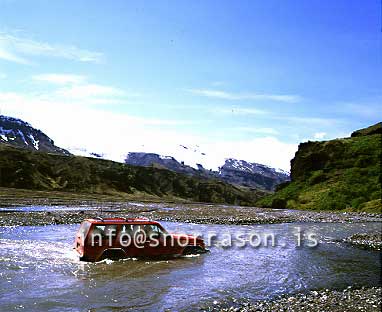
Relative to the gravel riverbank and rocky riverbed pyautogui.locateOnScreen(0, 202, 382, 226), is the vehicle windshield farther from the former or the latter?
the gravel riverbank

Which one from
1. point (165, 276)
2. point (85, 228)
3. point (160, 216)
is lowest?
point (165, 276)

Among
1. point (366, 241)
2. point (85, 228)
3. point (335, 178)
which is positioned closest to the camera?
point (85, 228)

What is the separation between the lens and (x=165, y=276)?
1573 cm

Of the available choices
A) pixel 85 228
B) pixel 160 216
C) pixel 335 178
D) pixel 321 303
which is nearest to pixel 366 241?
pixel 321 303

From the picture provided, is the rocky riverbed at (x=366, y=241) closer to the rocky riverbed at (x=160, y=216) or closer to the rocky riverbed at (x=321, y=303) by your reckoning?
the rocky riverbed at (x=321, y=303)

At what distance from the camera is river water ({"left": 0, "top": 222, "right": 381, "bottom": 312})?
12234mm

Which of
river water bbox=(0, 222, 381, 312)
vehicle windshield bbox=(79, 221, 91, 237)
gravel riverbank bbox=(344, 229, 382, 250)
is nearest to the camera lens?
river water bbox=(0, 222, 381, 312)

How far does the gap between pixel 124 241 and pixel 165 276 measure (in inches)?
123

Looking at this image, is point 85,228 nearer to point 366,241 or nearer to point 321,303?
point 321,303

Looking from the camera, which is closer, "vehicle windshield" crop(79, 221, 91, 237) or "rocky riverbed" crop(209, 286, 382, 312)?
"rocky riverbed" crop(209, 286, 382, 312)

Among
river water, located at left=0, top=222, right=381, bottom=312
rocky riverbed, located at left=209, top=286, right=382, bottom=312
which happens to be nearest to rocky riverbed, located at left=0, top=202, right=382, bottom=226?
river water, located at left=0, top=222, right=381, bottom=312

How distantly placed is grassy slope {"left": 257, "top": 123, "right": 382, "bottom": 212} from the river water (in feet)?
153

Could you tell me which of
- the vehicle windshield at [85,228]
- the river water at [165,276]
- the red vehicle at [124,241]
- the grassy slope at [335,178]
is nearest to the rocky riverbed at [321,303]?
the river water at [165,276]

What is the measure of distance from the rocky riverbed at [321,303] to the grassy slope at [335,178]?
53012mm
